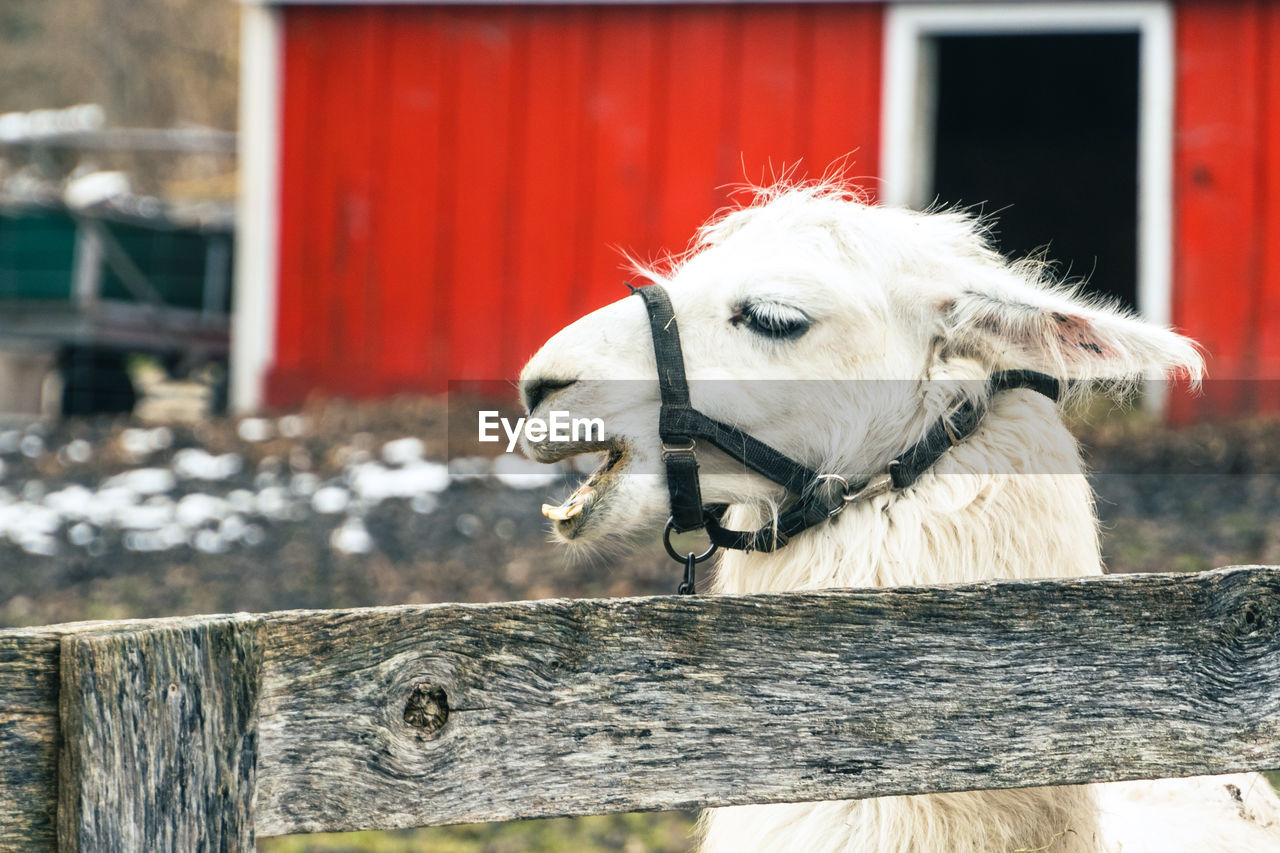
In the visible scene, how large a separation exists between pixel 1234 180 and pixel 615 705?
8.42 meters

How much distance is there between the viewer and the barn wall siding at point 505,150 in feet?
29.8

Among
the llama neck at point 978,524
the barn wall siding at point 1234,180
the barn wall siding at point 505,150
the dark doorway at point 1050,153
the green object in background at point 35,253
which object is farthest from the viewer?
the dark doorway at point 1050,153

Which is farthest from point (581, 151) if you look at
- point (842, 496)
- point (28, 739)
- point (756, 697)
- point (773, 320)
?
point (28, 739)

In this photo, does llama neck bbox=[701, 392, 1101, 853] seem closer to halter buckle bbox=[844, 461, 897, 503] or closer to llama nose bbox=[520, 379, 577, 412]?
halter buckle bbox=[844, 461, 897, 503]

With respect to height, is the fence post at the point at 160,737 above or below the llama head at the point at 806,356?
below

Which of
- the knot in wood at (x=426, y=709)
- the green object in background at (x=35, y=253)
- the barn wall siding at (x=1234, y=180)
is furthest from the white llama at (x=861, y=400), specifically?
the green object in background at (x=35, y=253)

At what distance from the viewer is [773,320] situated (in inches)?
83.3

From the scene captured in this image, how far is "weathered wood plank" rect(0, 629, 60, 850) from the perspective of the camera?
1.35 meters

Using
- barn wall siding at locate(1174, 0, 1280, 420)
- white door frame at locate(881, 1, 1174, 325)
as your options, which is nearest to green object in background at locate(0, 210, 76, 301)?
white door frame at locate(881, 1, 1174, 325)

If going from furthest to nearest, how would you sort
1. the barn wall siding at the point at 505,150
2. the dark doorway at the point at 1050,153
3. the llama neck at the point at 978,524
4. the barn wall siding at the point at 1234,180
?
1. the dark doorway at the point at 1050,153
2. the barn wall siding at the point at 505,150
3. the barn wall siding at the point at 1234,180
4. the llama neck at the point at 978,524

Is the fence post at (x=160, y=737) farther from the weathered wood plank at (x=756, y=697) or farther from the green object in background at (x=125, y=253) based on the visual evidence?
the green object in background at (x=125, y=253)

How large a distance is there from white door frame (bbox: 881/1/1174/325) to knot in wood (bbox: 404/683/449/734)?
7.48m

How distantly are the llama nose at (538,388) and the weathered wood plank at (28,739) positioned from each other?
2.97ft

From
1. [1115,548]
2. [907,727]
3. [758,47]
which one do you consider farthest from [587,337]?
[758,47]
